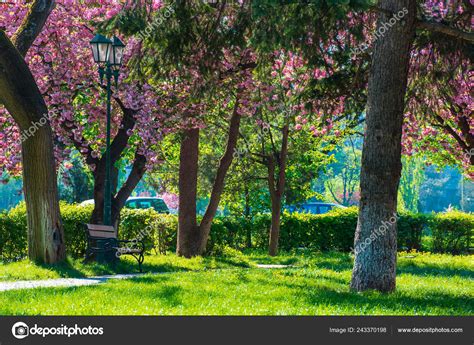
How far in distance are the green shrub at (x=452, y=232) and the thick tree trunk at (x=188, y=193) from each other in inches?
405

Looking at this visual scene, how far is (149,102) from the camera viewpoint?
55.6 feet

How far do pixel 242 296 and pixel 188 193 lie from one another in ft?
32.4

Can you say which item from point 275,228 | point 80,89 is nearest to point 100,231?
point 80,89

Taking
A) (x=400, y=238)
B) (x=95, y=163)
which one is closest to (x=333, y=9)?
(x=95, y=163)

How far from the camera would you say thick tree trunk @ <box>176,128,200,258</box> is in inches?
754

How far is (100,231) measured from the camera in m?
15.4

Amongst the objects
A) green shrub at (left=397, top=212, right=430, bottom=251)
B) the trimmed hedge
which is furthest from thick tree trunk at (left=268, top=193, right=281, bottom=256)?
green shrub at (left=397, top=212, right=430, bottom=251)

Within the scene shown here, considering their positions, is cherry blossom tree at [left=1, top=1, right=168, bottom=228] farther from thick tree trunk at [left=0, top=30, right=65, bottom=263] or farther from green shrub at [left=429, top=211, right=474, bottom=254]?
green shrub at [left=429, top=211, right=474, bottom=254]

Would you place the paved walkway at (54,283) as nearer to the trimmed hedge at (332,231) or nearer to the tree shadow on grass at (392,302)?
the tree shadow on grass at (392,302)

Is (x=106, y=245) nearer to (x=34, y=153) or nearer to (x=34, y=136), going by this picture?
(x=34, y=153)

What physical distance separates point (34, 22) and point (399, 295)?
9.70m

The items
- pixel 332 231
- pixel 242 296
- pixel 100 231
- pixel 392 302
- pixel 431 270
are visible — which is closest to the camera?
pixel 392 302

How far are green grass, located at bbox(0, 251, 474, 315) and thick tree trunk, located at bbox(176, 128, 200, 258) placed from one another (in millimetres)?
5201
